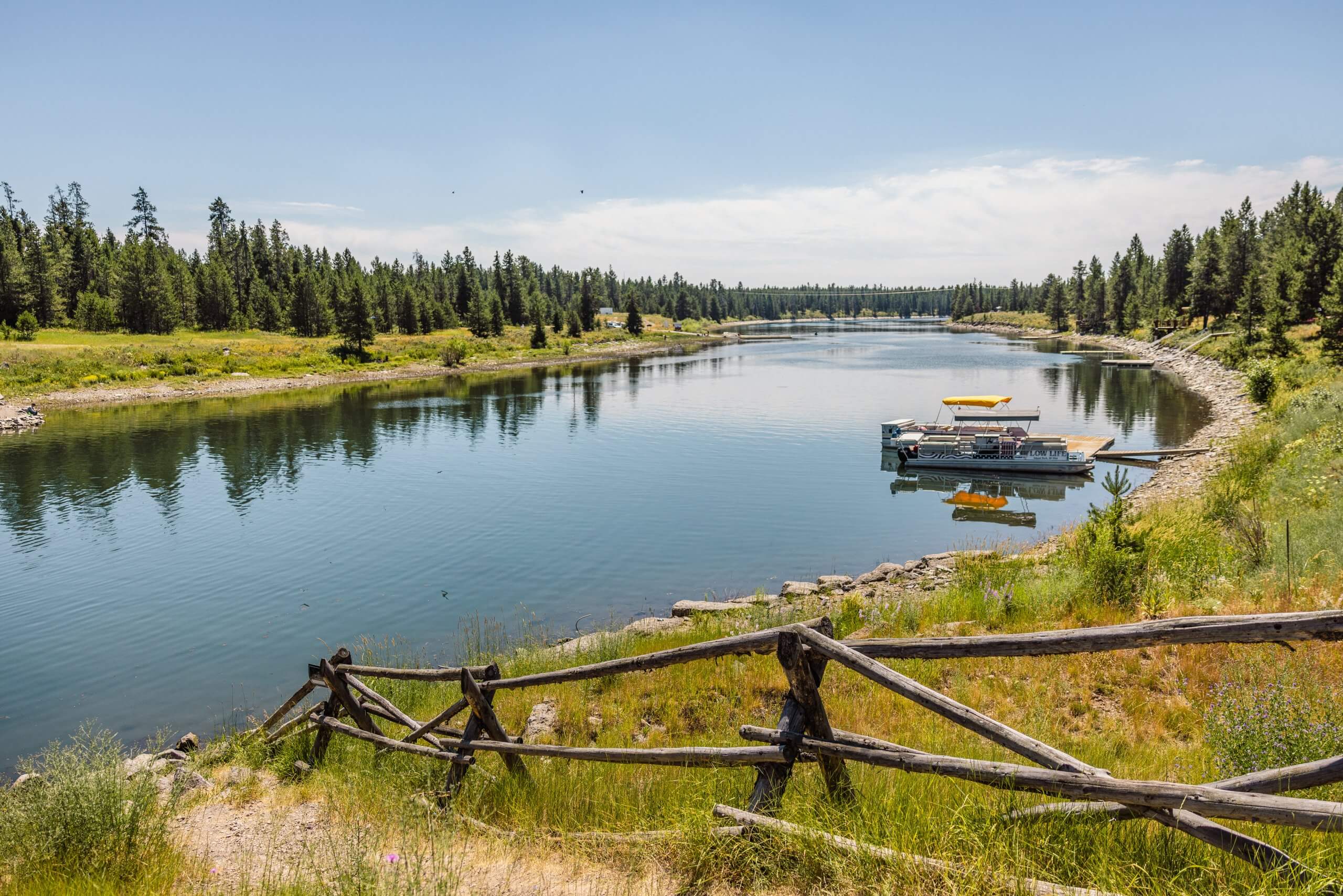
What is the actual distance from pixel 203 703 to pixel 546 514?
15.4m

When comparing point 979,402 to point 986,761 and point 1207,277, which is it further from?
point 1207,277

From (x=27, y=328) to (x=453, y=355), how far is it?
45.1 metres

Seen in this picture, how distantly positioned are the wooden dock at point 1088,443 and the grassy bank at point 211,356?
3004 inches

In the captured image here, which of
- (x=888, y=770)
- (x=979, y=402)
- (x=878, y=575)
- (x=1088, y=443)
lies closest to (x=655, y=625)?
(x=878, y=575)

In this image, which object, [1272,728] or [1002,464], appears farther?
[1002,464]

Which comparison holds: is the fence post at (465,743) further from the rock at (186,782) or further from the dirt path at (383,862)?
the rock at (186,782)

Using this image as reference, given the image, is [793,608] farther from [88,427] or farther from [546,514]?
[88,427]

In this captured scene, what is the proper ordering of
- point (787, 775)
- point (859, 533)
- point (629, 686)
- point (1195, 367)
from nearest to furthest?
point (787, 775), point (629, 686), point (859, 533), point (1195, 367)

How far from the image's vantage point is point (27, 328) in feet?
260

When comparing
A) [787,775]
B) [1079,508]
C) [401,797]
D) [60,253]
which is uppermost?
[60,253]

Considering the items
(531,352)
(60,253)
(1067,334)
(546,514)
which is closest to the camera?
(546,514)

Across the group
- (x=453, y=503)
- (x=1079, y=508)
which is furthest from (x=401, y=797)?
(x=1079, y=508)

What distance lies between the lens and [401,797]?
711cm

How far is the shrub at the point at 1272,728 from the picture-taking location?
17.8 ft
